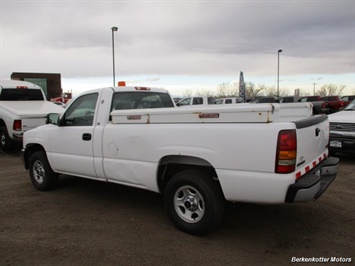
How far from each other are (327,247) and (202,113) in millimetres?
2058

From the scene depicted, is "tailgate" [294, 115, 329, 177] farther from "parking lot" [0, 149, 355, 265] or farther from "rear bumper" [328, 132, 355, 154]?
"rear bumper" [328, 132, 355, 154]

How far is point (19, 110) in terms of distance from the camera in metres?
10.3

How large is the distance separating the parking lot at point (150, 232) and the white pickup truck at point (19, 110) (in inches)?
180

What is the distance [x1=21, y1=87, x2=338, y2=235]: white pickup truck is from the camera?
11.1 ft

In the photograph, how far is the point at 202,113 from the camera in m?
3.80

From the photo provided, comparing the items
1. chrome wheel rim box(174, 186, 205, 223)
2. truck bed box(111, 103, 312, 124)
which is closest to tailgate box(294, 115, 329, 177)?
truck bed box(111, 103, 312, 124)

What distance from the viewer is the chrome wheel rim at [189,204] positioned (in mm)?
3953

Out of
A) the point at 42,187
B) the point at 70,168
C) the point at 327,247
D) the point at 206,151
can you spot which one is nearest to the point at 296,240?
the point at 327,247

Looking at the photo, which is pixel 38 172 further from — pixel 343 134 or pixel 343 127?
pixel 343 127

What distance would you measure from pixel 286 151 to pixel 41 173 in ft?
15.3

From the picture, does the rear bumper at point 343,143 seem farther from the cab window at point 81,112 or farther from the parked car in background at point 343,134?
the cab window at point 81,112

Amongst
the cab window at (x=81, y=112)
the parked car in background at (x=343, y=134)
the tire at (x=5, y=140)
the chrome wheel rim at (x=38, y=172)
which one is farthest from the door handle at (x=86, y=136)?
the tire at (x=5, y=140)

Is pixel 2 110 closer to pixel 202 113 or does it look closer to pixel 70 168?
pixel 70 168

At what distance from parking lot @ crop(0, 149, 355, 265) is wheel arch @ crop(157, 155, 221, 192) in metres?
0.63
